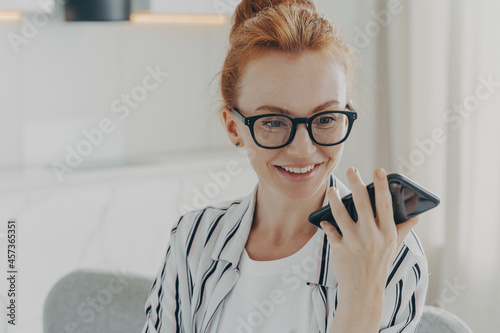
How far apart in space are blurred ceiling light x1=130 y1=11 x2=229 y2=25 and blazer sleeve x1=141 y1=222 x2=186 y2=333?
1586mm

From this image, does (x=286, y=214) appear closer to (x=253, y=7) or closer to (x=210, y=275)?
(x=210, y=275)

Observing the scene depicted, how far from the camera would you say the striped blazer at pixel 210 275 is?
1.05 metres

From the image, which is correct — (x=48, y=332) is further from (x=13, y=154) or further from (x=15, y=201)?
(x=13, y=154)

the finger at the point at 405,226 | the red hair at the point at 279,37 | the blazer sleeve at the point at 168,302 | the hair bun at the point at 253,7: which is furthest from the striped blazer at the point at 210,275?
the hair bun at the point at 253,7

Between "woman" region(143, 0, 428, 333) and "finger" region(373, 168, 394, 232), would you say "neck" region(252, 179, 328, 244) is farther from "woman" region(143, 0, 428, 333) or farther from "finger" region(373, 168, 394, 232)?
"finger" region(373, 168, 394, 232)

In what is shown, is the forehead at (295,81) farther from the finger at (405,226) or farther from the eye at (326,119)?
the finger at (405,226)

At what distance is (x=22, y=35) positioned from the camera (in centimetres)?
248

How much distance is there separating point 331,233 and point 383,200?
108 mm

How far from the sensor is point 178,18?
2705mm

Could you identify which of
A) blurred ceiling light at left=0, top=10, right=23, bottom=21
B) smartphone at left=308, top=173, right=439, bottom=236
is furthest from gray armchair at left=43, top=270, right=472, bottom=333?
blurred ceiling light at left=0, top=10, right=23, bottom=21

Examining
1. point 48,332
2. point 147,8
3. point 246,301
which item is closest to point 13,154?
point 147,8

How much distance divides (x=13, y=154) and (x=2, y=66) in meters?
0.34

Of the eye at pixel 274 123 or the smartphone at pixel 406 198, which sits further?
the eye at pixel 274 123

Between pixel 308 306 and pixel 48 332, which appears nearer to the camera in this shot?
pixel 308 306
